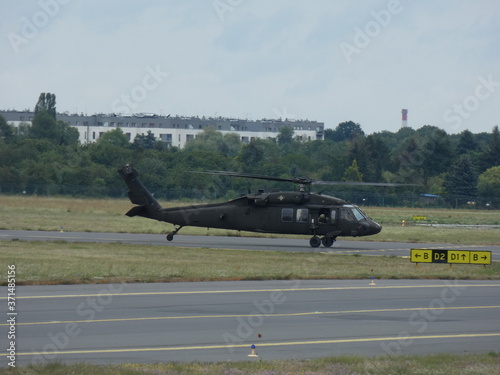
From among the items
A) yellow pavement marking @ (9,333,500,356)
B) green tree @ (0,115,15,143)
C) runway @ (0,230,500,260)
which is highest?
green tree @ (0,115,15,143)

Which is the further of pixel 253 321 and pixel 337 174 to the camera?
pixel 337 174

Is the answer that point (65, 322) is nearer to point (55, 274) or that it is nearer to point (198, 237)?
point (55, 274)

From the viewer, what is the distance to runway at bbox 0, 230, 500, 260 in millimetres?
35844

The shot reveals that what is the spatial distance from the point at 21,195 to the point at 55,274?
1950 inches

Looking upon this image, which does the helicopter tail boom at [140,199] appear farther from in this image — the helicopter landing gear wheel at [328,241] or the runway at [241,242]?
the helicopter landing gear wheel at [328,241]

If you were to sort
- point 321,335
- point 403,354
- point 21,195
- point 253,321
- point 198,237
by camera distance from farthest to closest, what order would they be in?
point 21,195
point 198,237
point 253,321
point 321,335
point 403,354

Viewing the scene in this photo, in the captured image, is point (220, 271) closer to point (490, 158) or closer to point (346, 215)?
point (346, 215)

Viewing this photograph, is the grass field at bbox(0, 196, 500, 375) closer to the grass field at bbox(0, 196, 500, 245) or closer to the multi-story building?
the grass field at bbox(0, 196, 500, 245)

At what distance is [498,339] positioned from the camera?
15.4 m

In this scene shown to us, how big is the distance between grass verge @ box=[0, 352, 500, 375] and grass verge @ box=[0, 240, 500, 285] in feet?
33.8

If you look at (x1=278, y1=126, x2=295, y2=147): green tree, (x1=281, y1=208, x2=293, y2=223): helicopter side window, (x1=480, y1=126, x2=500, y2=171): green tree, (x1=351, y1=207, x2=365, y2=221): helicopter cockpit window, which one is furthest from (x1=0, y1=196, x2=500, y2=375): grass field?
(x1=278, y1=126, x2=295, y2=147): green tree

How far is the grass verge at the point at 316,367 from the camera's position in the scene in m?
11.4

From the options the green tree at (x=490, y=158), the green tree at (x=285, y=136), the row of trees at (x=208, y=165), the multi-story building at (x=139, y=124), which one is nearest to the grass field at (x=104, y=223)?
the row of trees at (x=208, y=165)

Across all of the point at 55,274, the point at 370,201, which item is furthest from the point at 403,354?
the point at 370,201
